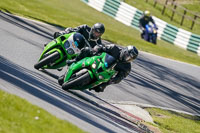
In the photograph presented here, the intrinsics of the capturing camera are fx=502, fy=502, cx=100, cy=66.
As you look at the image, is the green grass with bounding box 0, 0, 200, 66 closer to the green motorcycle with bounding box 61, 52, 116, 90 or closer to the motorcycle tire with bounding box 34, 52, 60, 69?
the motorcycle tire with bounding box 34, 52, 60, 69

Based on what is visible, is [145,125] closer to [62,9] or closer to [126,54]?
[126,54]

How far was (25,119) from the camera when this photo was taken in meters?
6.48

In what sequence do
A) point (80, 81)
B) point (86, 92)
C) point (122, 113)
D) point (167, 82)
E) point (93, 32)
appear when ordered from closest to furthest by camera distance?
point (80, 81) → point (93, 32) → point (122, 113) → point (86, 92) → point (167, 82)

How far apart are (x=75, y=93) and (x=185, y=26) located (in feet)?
85.9

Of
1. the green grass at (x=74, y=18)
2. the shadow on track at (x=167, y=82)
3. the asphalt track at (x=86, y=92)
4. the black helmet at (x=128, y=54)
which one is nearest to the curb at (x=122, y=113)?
the asphalt track at (x=86, y=92)

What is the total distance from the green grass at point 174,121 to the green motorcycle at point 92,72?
2.00 meters

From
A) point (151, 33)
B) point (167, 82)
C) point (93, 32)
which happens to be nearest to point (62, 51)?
point (93, 32)

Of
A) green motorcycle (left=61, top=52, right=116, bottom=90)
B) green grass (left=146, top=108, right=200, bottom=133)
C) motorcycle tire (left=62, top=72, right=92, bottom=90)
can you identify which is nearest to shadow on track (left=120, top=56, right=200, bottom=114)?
green grass (left=146, top=108, right=200, bottom=133)

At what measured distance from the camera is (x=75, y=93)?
1050cm

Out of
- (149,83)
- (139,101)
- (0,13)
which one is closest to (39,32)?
(0,13)

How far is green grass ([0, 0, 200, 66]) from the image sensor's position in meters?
22.8

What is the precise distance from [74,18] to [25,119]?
19.0 meters

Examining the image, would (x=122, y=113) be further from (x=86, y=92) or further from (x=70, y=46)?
(x=70, y=46)

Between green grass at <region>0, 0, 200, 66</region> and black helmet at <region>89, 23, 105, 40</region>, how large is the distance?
10783 millimetres
